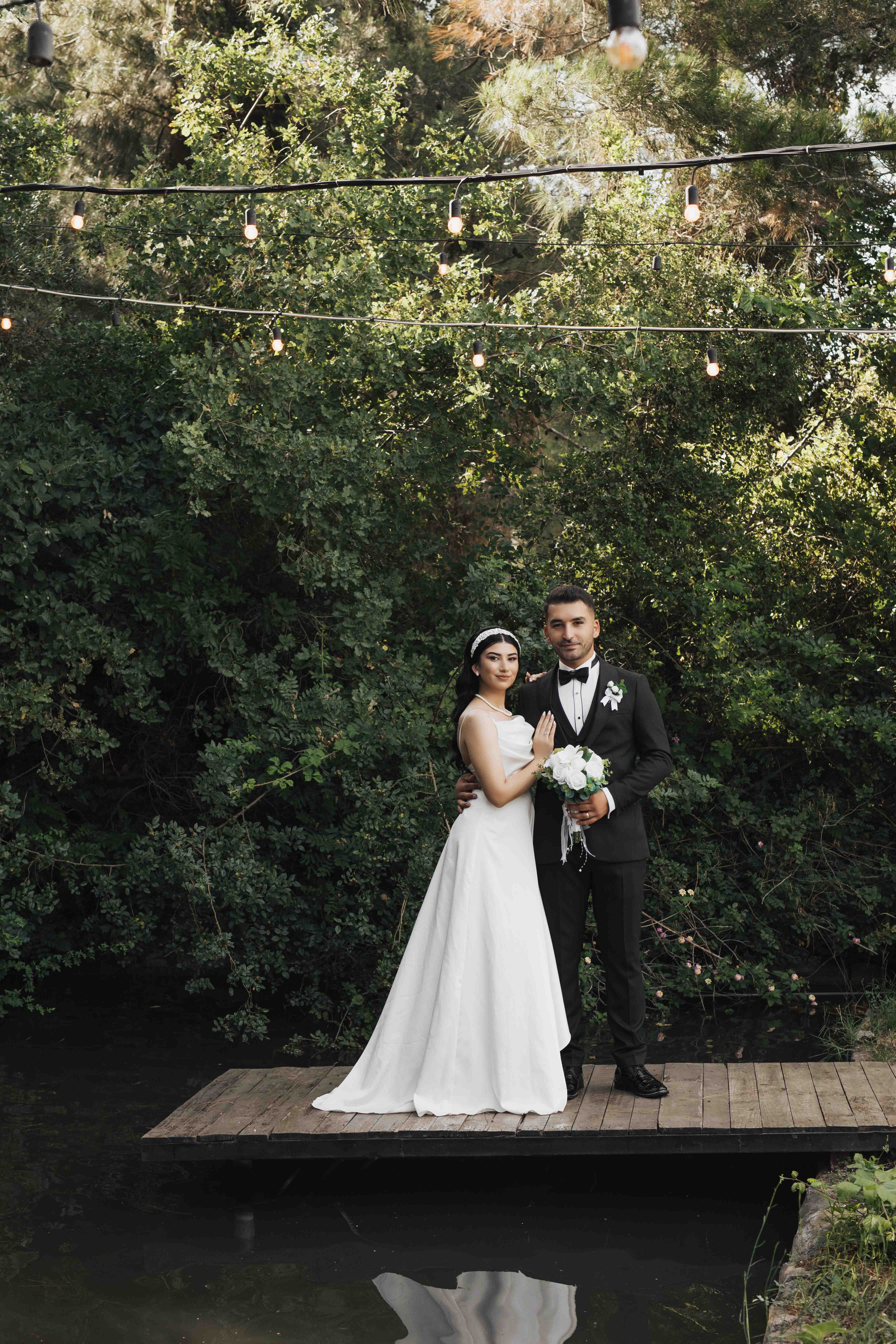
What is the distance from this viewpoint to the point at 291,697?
7.29m

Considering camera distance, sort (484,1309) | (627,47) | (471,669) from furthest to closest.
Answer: (471,669) < (484,1309) < (627,47)

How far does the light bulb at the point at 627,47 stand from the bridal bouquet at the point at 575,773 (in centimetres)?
250

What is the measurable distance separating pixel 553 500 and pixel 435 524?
4.20 ft

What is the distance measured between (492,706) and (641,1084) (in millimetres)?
1549

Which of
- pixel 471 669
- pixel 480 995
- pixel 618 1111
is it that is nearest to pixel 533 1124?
pixel 618 1111

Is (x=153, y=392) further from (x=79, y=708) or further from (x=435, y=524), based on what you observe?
(x=435, y=524)

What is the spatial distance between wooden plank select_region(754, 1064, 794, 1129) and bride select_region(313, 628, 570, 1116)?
730mm

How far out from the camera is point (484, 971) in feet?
15.4

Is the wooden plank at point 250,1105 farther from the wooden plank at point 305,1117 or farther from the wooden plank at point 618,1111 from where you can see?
the wooden plank at point 618,1111

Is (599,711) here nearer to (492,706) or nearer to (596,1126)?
(492,706)

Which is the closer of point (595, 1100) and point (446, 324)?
point (595, 1100)

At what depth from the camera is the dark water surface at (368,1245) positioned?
3.68 metres

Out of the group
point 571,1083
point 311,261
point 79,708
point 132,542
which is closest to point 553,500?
point 311,261

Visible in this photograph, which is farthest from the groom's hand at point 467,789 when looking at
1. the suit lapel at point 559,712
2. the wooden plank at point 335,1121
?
the wooden plank at point 335,1121
